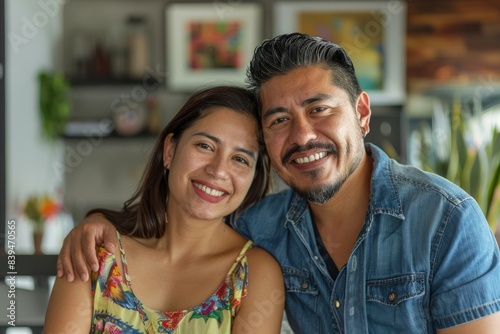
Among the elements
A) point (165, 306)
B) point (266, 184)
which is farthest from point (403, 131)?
point (165, 306)

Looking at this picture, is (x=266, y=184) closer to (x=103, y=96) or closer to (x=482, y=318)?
(x=482, y=318)

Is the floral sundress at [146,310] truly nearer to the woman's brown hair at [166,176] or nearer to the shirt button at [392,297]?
the woman's brown hair at [166,176]

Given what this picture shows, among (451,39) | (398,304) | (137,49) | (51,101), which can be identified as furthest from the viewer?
(451,39)

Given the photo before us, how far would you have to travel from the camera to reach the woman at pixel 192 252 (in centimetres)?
178

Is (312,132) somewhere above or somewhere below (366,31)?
below

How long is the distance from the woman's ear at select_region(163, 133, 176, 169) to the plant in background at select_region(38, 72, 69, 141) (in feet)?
9.41

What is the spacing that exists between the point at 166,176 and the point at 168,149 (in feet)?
0.35

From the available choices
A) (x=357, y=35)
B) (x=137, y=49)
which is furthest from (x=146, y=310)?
(x=357, y=35)

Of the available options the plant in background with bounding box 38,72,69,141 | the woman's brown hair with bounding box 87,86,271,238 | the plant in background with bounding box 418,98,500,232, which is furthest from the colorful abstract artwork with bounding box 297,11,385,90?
the woman's brown hair with bounding box 87,86,271,238

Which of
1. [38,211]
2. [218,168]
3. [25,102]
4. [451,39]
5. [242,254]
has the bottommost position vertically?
[38,211]

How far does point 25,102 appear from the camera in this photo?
4297 mm

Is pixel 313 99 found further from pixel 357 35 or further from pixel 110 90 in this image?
pixel 110 90

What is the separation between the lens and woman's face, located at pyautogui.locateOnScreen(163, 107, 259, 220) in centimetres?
186

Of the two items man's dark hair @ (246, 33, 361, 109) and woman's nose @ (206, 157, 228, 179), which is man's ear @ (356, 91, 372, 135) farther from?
woman's nose @ (206, 157, 228, 179)
